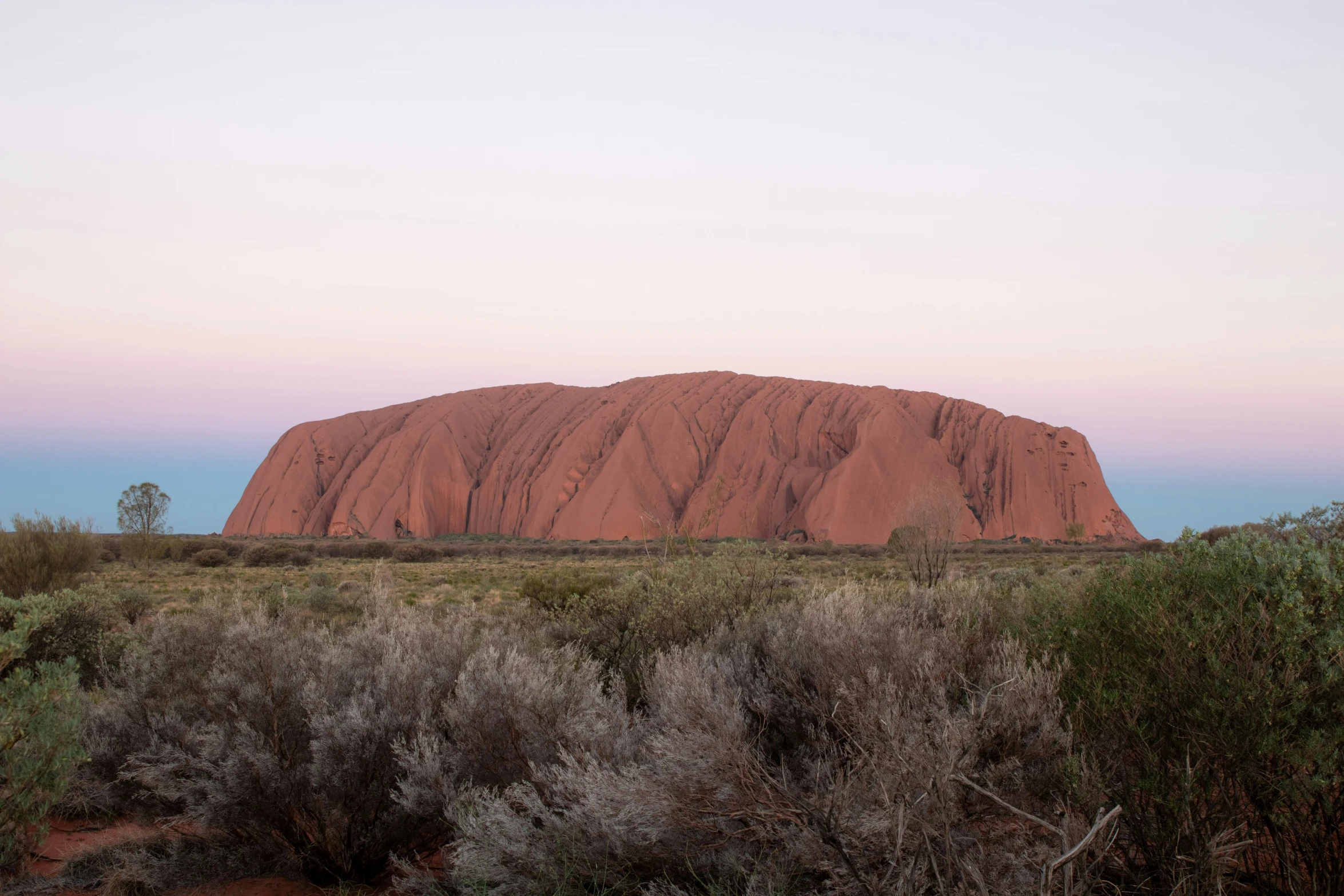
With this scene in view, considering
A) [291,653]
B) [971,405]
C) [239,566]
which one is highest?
[971,405]

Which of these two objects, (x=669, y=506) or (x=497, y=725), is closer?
(x=497, y=725)

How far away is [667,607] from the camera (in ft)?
25.4

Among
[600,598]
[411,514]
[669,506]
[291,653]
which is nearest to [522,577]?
[600,598]

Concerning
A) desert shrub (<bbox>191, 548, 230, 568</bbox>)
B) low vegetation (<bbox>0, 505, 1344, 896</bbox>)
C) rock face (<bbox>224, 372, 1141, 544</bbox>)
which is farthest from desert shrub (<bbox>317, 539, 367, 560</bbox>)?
low vegetation (<bbox>0, 505, 1344, 896</bbox>)

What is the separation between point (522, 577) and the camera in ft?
86.6

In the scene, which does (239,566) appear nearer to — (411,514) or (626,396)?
(411,514)

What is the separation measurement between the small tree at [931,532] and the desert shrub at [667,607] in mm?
12115

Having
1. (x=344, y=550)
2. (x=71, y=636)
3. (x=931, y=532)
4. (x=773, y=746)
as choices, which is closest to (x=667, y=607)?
(x=773, y=746)

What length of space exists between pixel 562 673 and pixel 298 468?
7274cm

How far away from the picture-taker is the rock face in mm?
56250

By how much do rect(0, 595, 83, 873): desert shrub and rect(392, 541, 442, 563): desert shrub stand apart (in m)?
36.8

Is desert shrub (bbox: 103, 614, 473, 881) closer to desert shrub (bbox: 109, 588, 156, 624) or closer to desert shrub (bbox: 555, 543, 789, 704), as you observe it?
desert shrub (bbox: 555, 543, 789, 704)

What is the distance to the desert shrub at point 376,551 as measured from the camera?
1598 inches

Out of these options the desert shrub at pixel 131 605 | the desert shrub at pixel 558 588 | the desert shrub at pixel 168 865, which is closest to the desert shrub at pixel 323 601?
the desert shrub at pixel 131 605
